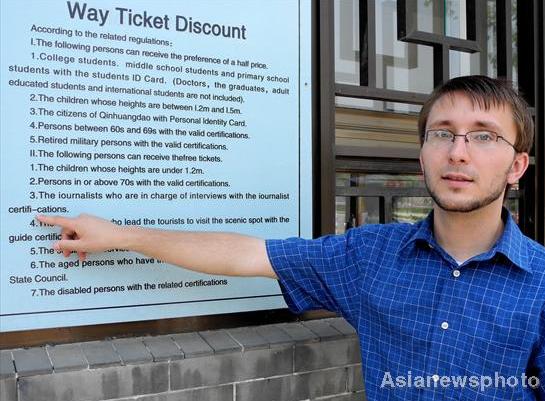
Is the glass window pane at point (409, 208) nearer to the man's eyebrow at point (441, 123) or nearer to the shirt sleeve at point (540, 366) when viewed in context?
the man's eyebrow at point (441, 123)

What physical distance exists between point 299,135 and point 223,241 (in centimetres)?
68

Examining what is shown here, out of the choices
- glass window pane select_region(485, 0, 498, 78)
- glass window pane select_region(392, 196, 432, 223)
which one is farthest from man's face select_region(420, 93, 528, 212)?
glass window pane select_region(485, 0, 498, 78)

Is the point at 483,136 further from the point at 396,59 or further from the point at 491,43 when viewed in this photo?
the point at 491,43

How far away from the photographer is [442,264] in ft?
5.41

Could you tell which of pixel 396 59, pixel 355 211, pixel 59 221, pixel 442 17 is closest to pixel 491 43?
pixel 442 17

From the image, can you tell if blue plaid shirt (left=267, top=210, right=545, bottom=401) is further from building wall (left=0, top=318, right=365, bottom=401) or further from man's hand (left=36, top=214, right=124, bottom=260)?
man's hand (left=36, top=214, right=124, bottom=260)

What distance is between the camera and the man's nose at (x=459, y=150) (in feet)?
5.07

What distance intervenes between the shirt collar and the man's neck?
0.14 feet

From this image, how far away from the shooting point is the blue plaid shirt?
1.50 metres

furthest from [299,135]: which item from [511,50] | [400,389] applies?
[511,50]

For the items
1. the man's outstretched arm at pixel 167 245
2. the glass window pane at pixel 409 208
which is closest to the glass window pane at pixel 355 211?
the glass window pane at pixel 409 208

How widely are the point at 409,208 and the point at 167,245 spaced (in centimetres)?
150

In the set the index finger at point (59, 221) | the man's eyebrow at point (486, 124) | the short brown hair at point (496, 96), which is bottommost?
the index finger at point (59, 221)

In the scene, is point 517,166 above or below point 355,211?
above
